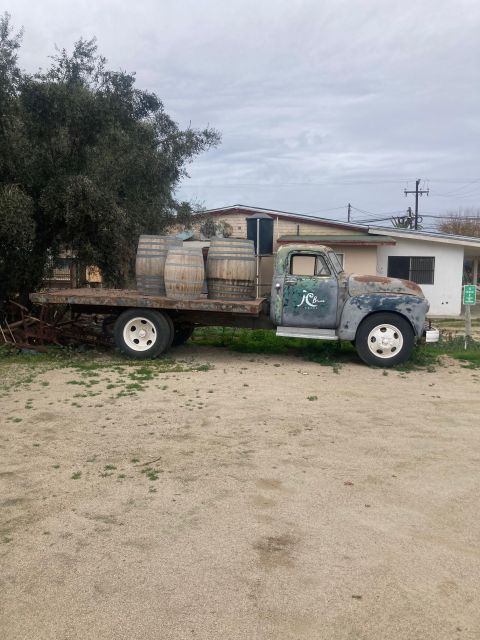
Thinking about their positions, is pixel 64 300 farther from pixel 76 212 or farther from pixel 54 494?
pixel 54 494

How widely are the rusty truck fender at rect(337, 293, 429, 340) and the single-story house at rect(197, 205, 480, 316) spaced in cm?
993

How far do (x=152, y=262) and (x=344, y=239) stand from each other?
1068cm

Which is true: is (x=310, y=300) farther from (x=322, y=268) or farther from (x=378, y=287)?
(x=378, y=287)

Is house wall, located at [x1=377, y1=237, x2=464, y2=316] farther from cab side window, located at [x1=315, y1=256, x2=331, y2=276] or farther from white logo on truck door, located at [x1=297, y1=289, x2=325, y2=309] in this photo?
white logo on truck door, located at [x1=297, y1=289, x2=325, y2=309]

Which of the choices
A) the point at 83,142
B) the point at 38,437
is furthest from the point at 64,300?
the point at 38,437

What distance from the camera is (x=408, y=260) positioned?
67.3 feet

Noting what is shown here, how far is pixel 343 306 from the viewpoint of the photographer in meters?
9.72

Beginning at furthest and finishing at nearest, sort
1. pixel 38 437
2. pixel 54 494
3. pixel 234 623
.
Result: 1. pixel 38 437
2. pixel 54 494
3. pixel 234 623

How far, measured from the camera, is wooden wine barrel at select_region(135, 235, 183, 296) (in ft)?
32.8

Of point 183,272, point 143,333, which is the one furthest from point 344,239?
point 143,333

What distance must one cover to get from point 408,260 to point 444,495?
55.2ft

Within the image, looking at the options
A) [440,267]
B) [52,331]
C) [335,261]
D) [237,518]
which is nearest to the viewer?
[237,518]

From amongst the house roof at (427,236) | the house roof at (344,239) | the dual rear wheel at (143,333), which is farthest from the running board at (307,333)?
the house roof at (427,236)

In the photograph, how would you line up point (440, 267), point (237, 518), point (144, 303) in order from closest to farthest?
Result: 1. point (237, 518)
2. point (144, 303)
3. point (440, 267)
